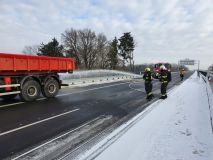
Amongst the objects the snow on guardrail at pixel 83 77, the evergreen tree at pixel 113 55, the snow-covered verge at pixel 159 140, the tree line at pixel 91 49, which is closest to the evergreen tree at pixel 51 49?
the tree line at pixel 91 49

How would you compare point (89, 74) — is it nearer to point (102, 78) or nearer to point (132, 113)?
point (102, 78)

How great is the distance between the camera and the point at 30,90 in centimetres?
1307

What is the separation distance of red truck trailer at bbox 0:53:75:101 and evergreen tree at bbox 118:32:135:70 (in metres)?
73.3

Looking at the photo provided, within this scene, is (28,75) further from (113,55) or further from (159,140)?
(113,55)

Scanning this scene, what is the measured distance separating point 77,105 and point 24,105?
7.63ft

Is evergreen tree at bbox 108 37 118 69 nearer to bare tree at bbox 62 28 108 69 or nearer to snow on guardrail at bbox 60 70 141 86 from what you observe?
bare tree at bbox 62 28 108 69

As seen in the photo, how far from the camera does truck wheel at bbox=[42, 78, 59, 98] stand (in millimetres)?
14006

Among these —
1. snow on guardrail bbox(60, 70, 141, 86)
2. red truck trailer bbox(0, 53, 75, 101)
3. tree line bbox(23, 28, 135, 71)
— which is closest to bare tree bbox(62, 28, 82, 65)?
tree line bbox(23, 28, 135, 71)

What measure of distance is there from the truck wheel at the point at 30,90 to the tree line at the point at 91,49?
62585 mm

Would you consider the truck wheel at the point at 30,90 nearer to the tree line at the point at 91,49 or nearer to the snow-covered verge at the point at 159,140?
the snow-covered verge at the point at 159,140

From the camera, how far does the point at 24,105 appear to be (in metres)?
11.7

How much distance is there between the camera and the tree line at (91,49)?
78.4m

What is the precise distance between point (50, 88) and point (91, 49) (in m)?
68.9

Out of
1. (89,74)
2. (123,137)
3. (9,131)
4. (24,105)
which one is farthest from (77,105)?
(89,74)
